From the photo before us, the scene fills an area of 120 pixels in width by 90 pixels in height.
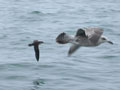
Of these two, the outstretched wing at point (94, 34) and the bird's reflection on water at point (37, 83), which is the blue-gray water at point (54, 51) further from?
the outstretched wing at point (94, 34)

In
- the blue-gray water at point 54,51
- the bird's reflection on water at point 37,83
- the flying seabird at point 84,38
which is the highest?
the flying seabird at point 84,38

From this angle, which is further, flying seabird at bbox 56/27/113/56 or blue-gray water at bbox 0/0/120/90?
blue-gray water at bbox 0/0/120/90

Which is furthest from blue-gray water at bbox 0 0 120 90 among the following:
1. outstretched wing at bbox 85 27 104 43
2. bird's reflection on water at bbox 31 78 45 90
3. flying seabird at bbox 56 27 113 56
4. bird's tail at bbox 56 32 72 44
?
bird's tail at bbox 56 32 72 44

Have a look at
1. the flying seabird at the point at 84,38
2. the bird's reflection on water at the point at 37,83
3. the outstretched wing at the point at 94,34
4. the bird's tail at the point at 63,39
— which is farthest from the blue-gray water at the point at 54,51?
the bird's tail at the point at 63,39

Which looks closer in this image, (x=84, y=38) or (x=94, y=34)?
(x=84, y=38)

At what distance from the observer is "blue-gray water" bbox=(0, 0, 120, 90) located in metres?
11.8

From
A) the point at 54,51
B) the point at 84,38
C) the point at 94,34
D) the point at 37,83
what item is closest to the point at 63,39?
the point at 84,38

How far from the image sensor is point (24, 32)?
16.3 meters

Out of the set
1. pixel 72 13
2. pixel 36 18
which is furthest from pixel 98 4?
pixel 36 18

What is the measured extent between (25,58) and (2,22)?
4622mm

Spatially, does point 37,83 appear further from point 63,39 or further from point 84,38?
point 63,39

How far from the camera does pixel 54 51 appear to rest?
14.2m

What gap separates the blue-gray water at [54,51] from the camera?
1179cm

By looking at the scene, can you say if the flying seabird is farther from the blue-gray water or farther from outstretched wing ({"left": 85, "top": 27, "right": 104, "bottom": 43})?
the blue-gray water
